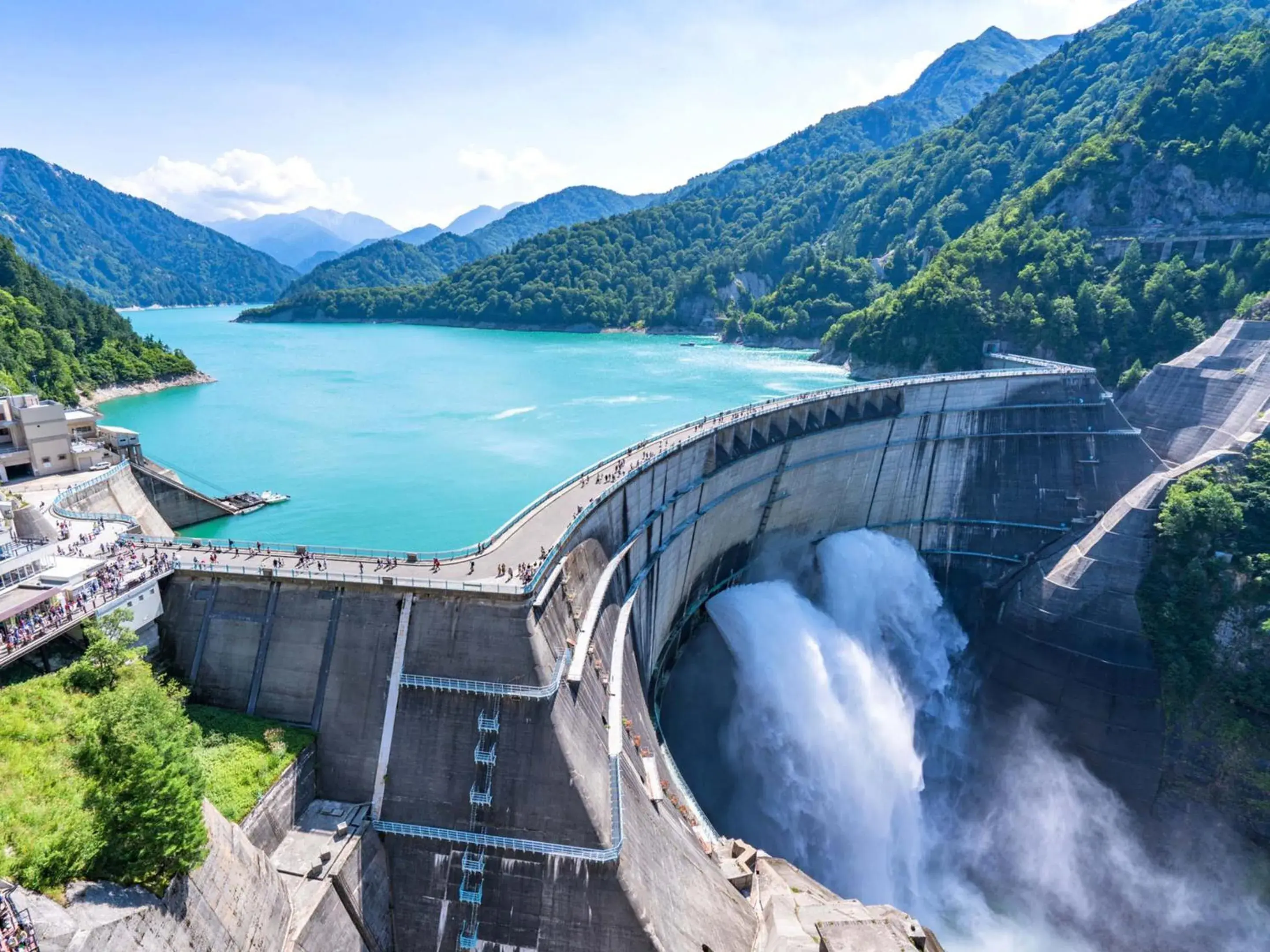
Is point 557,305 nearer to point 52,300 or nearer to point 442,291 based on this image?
point 442,291

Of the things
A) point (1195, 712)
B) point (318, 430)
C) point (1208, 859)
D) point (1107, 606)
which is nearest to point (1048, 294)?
point (1107, 606)

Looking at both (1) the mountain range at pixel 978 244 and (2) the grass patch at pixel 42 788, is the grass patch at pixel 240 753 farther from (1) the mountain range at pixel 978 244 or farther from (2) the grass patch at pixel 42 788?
(1) the mountain range at pixel 978 244

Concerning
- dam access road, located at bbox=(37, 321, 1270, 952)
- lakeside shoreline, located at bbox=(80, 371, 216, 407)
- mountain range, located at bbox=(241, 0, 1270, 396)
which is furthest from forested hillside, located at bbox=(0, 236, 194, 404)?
mountain range, located at bbox=(241, 0, 1270, 396)

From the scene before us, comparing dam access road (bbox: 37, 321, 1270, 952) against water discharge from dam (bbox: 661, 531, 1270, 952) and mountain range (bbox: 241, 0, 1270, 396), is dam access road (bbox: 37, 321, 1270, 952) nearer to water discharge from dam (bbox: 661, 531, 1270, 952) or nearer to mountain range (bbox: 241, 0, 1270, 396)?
water discharge from dam (bbox: 661, 531, 1270, 952)

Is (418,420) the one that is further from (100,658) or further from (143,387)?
(100,658)

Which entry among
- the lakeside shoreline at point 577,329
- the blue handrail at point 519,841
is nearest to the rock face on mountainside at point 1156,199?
the lakeside shoreline at point 577,329

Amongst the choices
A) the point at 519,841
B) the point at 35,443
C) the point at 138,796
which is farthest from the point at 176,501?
the point at 519,841

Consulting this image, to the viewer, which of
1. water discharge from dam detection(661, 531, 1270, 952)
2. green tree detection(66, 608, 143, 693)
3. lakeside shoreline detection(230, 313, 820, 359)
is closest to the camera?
green tree detection(66, 608, 143, 693)
